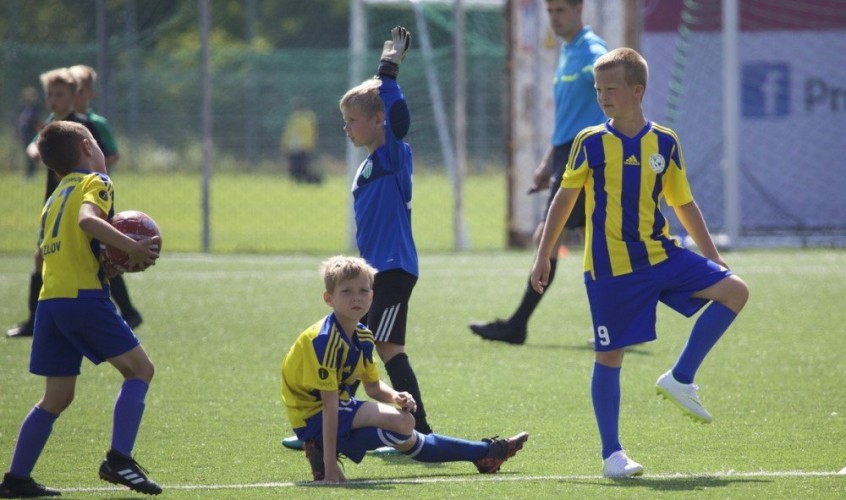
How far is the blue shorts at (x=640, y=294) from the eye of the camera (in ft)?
17.0

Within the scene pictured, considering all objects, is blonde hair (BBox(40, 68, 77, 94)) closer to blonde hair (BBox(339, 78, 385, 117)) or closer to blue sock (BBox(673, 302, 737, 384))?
blonde hair (BBox(339, 78, 385, 117))

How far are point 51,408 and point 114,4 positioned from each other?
27.0 m

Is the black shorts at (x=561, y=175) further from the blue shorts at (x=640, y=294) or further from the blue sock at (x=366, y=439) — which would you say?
the blue sock at (x=366, y=439)

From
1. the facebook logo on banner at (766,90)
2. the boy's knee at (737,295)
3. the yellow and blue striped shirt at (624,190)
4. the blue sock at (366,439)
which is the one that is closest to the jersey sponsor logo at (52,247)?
the blue sock at (366,439)

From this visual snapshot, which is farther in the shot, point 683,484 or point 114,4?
point 114,4

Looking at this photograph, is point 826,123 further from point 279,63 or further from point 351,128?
point 351,128

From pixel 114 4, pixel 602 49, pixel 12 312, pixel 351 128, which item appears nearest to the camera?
pixel 351 128

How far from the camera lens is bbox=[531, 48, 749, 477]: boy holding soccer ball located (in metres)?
5.21

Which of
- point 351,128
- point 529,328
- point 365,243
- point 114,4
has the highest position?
point 114,4

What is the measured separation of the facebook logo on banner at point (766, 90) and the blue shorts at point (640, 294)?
11866 mm

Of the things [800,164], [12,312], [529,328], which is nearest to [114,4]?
[800,164]

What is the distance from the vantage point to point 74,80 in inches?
352

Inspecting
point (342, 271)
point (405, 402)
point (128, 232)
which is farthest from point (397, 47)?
point (405, 402)

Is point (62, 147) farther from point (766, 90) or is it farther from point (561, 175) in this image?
point (766, 90)
